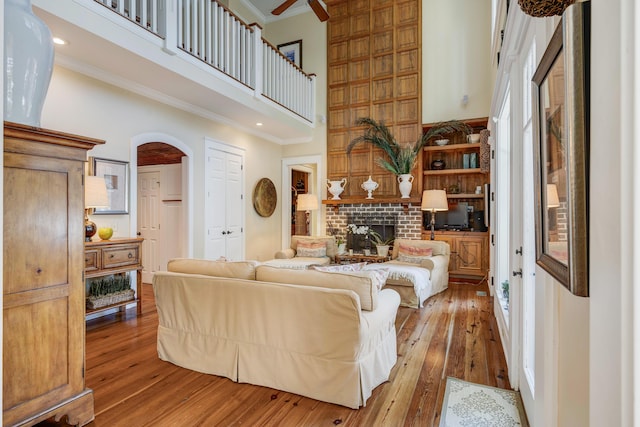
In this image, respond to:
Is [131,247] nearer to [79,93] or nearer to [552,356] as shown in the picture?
[79,93]

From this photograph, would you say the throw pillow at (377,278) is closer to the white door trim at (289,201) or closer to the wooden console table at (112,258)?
the wooden console table at (112,258)

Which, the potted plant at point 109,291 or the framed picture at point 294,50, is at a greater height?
the framed picture at point 294,50

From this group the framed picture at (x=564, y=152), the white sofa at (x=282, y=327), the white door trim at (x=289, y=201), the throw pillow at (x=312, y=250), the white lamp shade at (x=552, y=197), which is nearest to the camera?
the framed picture at (x=564, y=152)

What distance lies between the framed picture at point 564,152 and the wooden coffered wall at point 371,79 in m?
5.40

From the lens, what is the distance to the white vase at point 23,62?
1.70 meters

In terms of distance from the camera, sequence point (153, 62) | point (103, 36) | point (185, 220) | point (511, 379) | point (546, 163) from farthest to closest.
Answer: point (185, 220), point (153, 62), point (103, 36), point (511, 379), point (546, 163)

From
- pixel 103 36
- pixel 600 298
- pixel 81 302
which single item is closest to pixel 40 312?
pixel 81 302

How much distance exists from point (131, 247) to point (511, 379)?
3924mm

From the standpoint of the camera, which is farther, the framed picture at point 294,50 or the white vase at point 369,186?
the framed picture at point 294,50

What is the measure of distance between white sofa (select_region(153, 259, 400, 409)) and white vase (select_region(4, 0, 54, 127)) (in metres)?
1.44

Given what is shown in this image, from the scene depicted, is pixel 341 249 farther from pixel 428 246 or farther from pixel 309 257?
pixel 428 246

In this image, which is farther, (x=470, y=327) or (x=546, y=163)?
(x=470, y=327)

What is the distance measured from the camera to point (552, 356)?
1324 millimetres

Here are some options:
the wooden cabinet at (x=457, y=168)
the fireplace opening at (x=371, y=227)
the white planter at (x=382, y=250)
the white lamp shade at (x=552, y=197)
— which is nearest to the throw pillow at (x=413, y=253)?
the white planter at (x=382, y=250)
